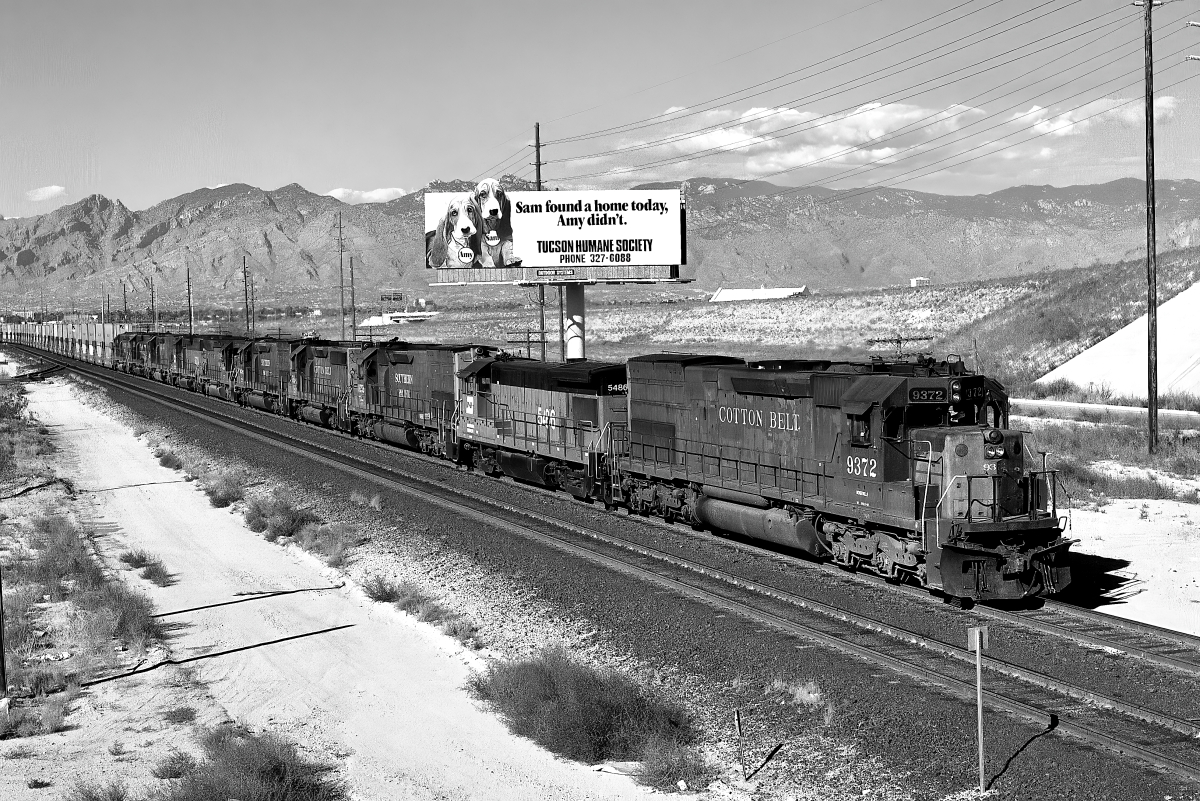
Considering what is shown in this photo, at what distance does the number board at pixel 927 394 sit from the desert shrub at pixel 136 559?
14232mm

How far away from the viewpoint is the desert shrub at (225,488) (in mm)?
26672

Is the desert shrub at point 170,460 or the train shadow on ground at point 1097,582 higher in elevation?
the desert shrub at point 170,460

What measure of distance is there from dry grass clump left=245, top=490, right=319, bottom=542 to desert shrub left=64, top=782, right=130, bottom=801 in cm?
1267

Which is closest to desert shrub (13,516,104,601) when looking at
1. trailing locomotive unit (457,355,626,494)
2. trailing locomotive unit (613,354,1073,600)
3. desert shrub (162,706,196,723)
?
desert shrub (162,706,196,723)

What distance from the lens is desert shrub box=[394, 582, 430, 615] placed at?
54.4 ft

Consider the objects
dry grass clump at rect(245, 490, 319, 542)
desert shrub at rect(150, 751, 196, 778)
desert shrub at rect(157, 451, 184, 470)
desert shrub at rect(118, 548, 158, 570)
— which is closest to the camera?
desert shrub at rect(150, 751, 196, 778)

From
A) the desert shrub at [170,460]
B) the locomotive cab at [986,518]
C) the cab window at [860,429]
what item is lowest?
the desert shrub at [170,460]

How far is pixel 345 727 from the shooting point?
469 inches

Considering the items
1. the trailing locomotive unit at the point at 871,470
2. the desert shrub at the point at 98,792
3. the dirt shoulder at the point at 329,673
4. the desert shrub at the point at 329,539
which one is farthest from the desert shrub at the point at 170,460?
the desert shrub at the point at 98,792

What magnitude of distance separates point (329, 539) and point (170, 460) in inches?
572

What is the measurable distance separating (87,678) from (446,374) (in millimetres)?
19245

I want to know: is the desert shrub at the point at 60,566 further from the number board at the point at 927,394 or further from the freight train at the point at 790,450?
the number board at the point at 927,394

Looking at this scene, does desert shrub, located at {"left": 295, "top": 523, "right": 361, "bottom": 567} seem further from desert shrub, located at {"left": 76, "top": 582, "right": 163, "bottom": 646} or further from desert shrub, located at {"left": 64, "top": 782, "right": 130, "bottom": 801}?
desert shrub, located at {"left": 64, "top": 782, "right": 130, "bottom": 801}

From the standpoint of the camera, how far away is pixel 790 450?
59.6ft
